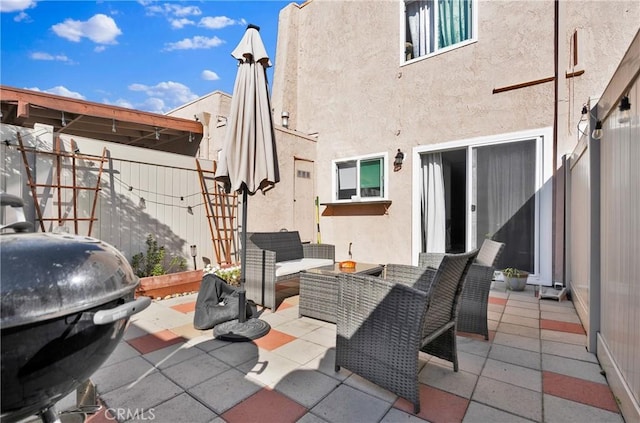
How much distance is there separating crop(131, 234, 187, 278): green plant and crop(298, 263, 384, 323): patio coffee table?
7.98 ft

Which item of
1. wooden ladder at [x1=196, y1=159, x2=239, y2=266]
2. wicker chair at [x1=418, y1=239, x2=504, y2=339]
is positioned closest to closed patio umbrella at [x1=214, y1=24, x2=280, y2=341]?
wicker chair at [x1=418, y1=239, x2=504, y2=339]

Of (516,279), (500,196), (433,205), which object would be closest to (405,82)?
(433,205)

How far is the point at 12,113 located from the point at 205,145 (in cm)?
355

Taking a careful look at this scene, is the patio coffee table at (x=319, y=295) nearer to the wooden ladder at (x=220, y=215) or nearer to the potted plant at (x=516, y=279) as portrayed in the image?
the potted plant at (x=516, y=279)

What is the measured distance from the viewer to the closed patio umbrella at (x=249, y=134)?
10.4 ft

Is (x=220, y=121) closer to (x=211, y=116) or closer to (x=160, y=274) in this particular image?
(x=211, y=116)

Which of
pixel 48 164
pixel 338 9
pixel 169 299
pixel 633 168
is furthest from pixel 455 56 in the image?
pixel 48 164

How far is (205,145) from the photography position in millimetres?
7469

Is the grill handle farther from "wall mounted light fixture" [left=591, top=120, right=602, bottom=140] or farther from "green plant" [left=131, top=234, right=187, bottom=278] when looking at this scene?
"green plant" [left=131, top=234, right=187, bottom=278]

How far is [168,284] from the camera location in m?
4.43

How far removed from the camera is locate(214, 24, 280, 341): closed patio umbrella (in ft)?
10.4

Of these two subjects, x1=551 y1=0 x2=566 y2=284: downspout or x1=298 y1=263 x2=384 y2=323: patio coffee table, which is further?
x1=551 y1=0 x2=566 y2=284: downspout

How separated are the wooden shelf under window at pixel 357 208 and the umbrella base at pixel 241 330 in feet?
12.0

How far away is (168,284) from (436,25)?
6.33 m
